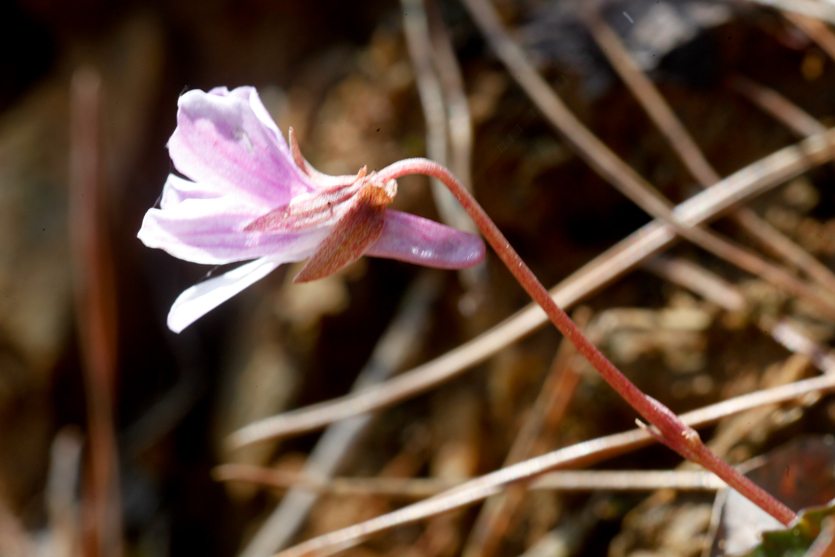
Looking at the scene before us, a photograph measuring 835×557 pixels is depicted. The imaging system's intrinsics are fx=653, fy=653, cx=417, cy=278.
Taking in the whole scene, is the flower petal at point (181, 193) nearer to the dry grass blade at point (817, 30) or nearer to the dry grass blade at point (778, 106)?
the dry grass blade at point (778, 106)

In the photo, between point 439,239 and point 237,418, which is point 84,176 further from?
point 439,239

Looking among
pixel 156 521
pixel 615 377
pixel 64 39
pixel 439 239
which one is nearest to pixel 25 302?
pixel 156 521

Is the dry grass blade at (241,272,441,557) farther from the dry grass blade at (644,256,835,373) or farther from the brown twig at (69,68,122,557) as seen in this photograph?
the dry grass blade at (644,256,835,373)

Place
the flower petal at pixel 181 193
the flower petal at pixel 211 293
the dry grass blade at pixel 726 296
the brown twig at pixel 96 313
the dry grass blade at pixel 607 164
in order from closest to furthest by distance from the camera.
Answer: the flower petal at pixel 211 293 → the flower petal at pixel 181 193 → the dry grass blade at pixel 726 296 → the dry grass blade at pixel 607 164 → the brown twig at pixel 96 313

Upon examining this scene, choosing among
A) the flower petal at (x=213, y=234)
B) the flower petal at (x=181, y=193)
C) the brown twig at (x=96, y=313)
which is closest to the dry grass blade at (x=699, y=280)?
the flower petal at (x=213, y=234)

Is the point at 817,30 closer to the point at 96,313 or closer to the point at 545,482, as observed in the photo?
the point at 545,482

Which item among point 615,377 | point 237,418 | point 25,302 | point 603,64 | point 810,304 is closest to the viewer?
point 615,377
